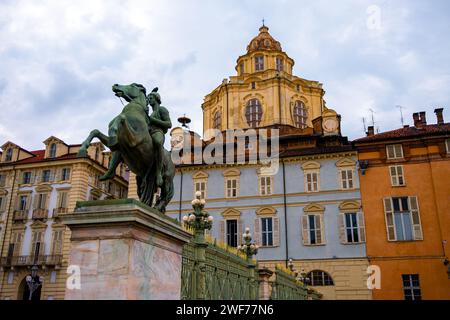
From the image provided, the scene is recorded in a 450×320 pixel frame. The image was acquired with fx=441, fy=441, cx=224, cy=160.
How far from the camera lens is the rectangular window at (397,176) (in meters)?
31.9

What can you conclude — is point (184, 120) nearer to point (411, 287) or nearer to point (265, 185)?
point (265, 185)

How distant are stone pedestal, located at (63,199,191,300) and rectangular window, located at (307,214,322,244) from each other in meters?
27.7

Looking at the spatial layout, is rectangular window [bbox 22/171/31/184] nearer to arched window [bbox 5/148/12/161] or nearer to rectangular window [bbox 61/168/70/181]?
arched window [bbox 5/148/12/161]

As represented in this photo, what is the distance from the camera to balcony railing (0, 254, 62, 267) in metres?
36.6

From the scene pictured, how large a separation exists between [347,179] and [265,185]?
6.17 metres

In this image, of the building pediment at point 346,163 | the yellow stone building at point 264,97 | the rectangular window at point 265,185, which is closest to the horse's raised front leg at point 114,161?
the rectangular window at point 265,185

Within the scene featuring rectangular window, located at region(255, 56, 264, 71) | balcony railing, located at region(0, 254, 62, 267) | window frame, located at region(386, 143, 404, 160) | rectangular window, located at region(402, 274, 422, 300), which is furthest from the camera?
rectangular window, located at region(255, 56, 264, 71)

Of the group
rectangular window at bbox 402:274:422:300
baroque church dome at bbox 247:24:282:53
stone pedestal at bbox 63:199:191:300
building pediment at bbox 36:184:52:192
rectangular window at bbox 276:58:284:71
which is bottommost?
stone pedestal at bbox 63:199:191:300

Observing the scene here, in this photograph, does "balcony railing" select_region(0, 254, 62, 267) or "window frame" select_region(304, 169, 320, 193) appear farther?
"balcony railing" select_region(0, 254, 62, 267)

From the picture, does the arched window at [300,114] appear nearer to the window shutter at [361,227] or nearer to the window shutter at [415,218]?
the window shutter at [361,227]

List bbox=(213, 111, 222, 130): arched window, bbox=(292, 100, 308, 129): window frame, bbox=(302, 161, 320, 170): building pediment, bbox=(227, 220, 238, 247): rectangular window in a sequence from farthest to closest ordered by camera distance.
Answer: bbox=(213, 111, 222, 130): arched window, bbox=(292, 100, 308, 129): window frame, bbox=(227, 220, 238, 247): rectangular window, bbox=(302, 161, 320, 170): building pediment

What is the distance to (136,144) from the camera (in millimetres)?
6250

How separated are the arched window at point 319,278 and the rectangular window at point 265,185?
22.3ft

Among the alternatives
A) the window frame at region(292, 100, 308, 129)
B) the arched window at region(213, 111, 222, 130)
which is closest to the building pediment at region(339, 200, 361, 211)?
the window frame at region(292, 100, 308, 129)
